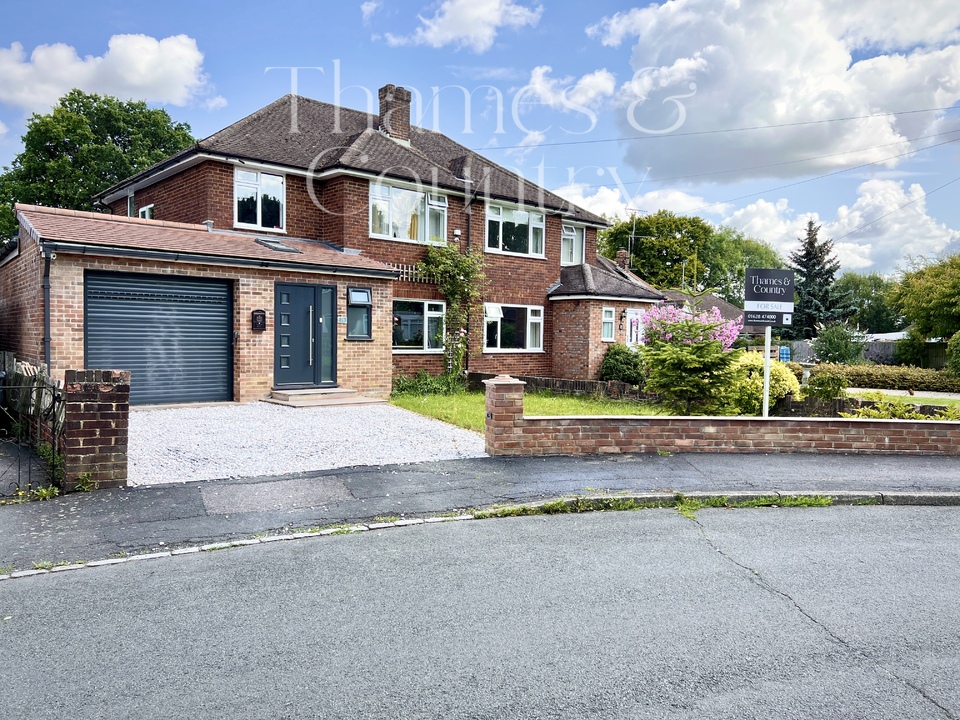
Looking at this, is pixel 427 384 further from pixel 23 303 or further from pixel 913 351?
pixel 913 351

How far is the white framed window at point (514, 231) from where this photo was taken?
70.3 ft

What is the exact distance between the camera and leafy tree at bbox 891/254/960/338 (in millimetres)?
28531

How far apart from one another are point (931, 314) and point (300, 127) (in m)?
27.1

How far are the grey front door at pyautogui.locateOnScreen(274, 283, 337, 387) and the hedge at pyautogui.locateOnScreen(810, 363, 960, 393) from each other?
59.0ft

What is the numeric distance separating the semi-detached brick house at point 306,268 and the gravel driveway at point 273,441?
168 cm

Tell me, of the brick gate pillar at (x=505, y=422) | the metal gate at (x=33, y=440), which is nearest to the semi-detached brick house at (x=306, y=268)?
the metal gate at (x=33, y=440)

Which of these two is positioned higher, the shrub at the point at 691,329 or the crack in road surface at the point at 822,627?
the shrub at the point at 691,329

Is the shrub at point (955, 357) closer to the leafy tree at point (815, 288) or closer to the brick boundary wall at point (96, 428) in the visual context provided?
the leafy tree at point (815, 288)

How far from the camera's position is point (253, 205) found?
17.4 m

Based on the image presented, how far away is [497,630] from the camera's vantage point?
12.6 feet

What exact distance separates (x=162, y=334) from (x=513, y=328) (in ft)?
37.6

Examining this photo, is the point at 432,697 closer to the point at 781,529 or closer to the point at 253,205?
the point at 781,529

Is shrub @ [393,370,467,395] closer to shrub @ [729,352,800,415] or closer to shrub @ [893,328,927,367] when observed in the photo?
shrub @ [729,352,800,415]

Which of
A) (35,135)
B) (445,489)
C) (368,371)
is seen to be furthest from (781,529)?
(35,135)
